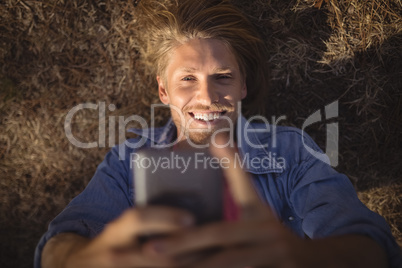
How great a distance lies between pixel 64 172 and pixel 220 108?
1366 mm

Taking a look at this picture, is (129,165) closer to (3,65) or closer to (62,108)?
(62,108)

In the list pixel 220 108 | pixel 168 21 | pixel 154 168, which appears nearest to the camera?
pixel 154 168

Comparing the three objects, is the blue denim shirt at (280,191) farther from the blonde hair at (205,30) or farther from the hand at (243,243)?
the hand at (243,243)

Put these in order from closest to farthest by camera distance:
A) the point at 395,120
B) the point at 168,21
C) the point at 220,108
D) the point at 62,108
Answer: the point at 220,108 < the point at 168,21 < the point at 395,120 < the point at 62,108

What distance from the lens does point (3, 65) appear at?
2.18 metres

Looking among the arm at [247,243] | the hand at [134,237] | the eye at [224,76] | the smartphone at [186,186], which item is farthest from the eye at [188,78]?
the hand at [134,237]

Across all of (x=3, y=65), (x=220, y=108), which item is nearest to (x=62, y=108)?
(x=3, y=65)

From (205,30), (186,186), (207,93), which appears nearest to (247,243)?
(186,186)

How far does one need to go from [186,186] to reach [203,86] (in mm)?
761

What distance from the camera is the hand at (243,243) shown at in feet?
2.53

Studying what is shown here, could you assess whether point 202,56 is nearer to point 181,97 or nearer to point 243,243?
point 181,97

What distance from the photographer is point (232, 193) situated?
998mm

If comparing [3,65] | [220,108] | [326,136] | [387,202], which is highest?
[3,65]

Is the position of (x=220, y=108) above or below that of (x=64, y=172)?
above
